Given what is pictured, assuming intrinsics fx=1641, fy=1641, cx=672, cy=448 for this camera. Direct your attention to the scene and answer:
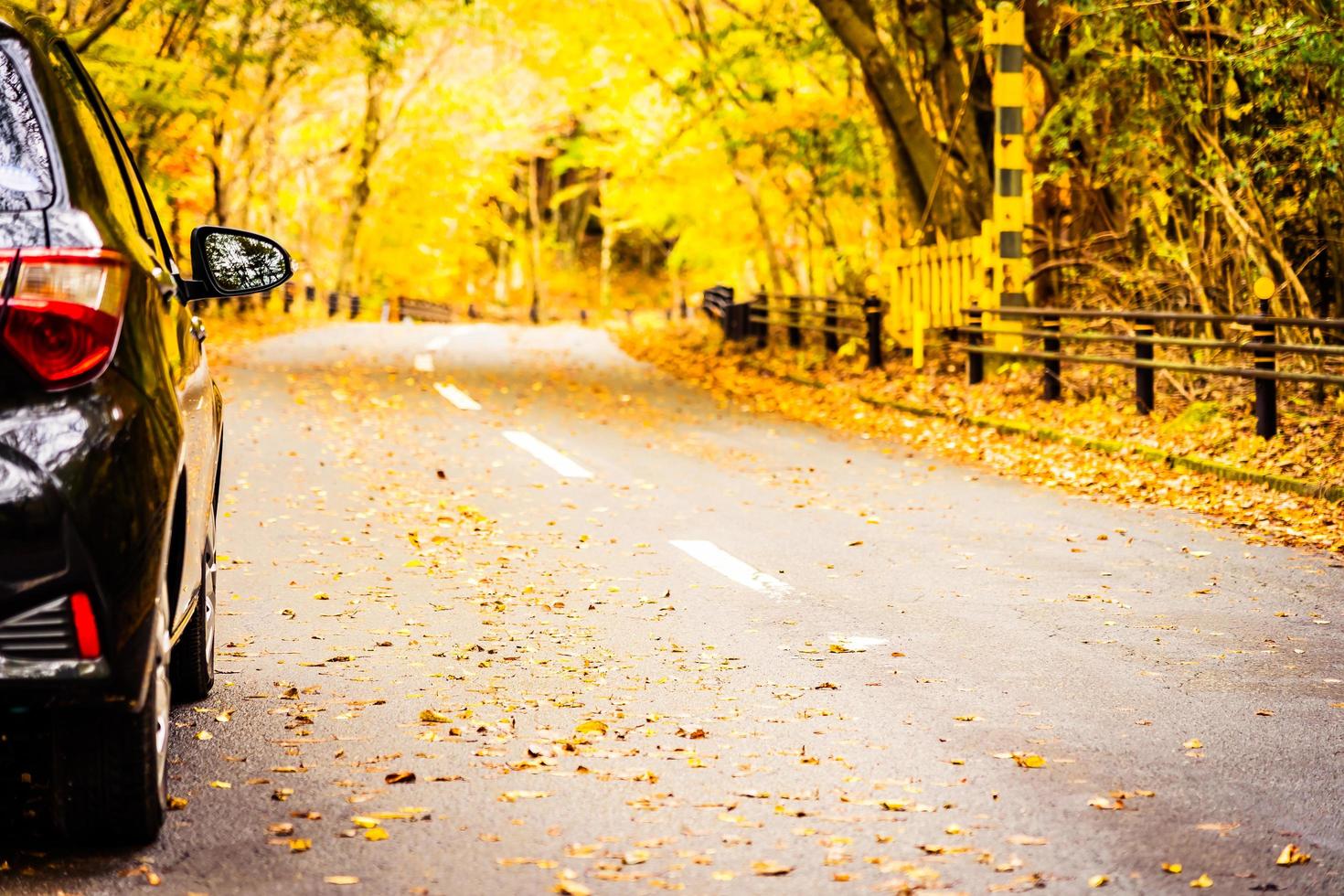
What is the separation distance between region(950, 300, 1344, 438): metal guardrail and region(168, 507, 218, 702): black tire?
9.45m

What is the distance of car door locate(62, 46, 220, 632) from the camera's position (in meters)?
4.39

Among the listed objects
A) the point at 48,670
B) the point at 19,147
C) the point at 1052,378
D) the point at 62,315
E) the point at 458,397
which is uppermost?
the point at 19,147

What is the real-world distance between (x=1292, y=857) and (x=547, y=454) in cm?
1092

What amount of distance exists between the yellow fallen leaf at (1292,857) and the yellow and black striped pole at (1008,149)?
15.6 metres

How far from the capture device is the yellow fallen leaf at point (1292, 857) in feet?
14.0

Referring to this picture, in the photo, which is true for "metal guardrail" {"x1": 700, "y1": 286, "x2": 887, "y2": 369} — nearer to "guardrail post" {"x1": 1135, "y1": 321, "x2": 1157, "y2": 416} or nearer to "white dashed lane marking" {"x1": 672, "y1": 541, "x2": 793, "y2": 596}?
"guardrail post" {"x1": 1135, "y1": 321, "x2": 1157, "y2": 416}

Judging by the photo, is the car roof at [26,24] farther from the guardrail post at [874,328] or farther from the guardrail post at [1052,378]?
the guardrail post at [874,328]

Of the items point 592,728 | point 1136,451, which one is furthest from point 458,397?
point 592,728

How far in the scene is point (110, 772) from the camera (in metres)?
4.00

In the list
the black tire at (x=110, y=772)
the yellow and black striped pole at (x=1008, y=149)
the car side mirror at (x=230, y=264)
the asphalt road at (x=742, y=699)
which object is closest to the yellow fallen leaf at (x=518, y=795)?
the asphalt road at (x=742, y=699)

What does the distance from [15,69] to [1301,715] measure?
4.73 metres

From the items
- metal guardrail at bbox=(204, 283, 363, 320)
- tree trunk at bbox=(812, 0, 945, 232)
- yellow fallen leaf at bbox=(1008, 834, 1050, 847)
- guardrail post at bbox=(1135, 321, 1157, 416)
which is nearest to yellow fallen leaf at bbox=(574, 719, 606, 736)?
yellow fallen leaf at bbox=(1008, 834, 1050, 847)

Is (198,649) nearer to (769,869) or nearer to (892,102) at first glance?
(769,869)

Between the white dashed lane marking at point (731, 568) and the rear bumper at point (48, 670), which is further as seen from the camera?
the white dashed lane marking at point (731, 568)
